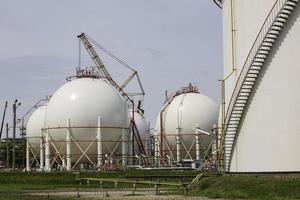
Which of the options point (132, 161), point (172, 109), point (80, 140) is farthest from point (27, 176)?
point (172, 109)

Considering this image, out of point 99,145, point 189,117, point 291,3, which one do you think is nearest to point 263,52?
point 291,3

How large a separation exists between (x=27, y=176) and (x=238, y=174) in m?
32.6

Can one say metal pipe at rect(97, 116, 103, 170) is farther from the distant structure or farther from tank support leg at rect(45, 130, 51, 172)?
the distant structure

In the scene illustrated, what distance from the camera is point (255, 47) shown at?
30.0 meters

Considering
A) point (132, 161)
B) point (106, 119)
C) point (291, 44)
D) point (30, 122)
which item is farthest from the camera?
point (30, 122)

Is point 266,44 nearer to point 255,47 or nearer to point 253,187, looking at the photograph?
point 255,47

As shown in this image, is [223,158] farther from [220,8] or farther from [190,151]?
[190,151]

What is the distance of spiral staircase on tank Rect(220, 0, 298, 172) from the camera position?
93.1 feet

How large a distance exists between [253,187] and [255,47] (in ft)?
23.2

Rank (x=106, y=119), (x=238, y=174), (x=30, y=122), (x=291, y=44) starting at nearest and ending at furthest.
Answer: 1. (x=291, y=44)
2. (x=238, y=174)
3. (x=106, y=119)
4. (x=30, y=122)

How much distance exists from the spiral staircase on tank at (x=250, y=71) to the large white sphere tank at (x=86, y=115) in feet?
122

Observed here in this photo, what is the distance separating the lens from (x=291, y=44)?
27.9 m

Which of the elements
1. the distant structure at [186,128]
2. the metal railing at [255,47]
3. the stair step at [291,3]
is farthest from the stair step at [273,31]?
the distant structure at [186,128]

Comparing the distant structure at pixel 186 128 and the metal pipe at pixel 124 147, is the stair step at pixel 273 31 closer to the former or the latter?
the metal pipe at pixel 124 147
